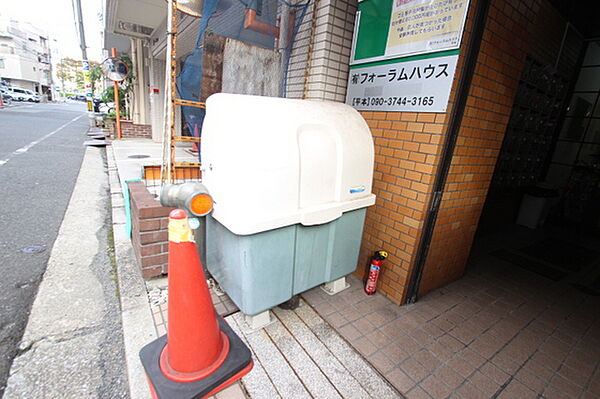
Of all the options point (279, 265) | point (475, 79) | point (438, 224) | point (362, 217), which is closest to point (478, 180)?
point (438, 224)

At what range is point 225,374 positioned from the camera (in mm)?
1579

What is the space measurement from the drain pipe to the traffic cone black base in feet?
5.75

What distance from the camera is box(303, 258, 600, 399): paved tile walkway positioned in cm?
199

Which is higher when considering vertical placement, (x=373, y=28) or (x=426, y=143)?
(x=373, y=28)

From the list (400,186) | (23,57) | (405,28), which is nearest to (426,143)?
(400,186)

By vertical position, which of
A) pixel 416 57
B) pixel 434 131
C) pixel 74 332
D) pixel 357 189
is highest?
pixel 416 57

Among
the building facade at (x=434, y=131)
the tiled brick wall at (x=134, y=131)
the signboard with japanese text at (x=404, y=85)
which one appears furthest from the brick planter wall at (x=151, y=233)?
the tiled brick wall at (x=134, y=131)

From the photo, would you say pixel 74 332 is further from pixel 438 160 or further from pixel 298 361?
pixel 438 160

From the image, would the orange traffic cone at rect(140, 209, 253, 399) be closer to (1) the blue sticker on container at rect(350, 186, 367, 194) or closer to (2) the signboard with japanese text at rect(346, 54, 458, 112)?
(1) the blue sticker on container at rect(350, 186, 367, 194)

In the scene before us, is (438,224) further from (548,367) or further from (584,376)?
(584,376)

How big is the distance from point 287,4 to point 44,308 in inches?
147

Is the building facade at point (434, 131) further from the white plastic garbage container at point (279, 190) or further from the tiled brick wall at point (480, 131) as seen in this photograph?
the white plastic garbage container at point (279, 190)

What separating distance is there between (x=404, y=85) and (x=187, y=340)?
2612 millimetres

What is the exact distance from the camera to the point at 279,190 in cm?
186
